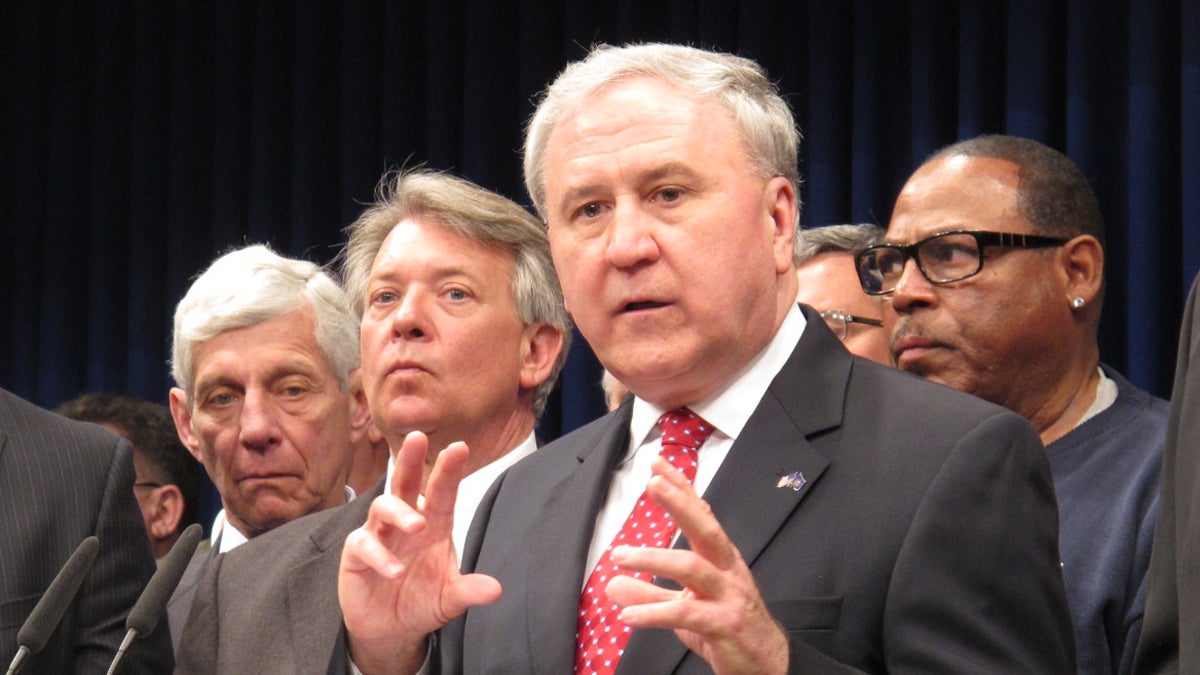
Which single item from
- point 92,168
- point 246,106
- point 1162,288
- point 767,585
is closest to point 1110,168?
point 1162,288

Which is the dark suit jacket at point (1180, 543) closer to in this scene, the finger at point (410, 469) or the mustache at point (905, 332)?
the finger at point (410, 469)

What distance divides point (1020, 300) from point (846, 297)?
0.63m

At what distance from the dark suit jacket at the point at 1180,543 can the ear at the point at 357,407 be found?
214 centimetres

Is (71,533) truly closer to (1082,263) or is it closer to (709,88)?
(709,88)

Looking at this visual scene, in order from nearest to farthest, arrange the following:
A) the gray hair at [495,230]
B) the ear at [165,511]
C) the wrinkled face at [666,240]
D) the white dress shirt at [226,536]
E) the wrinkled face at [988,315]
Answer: the wrinkled face at [666,240] < the wrinkled face at [988,315] < the gray hair at [495,230] < the white dress shirt at [226,536] < the ear at [165,511]

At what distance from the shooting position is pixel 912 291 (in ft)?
9.19

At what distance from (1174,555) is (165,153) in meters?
4.12

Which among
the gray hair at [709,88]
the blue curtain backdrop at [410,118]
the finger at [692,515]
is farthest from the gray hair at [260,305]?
the finger at [692,515]

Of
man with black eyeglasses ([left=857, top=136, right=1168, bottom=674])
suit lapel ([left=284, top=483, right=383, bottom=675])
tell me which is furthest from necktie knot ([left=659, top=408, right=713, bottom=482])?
man with black eyeglasses ([left=857, top=136, right=1168, bottom=674])

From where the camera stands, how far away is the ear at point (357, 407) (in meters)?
3.41

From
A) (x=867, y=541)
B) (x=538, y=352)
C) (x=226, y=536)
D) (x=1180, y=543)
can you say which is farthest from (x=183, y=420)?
(x=1180, y=543)

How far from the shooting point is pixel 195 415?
3.32 meters

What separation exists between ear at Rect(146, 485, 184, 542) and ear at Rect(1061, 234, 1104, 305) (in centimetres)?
233

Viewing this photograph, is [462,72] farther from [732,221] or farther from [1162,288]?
[732,221]
